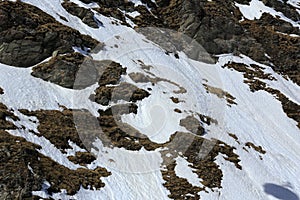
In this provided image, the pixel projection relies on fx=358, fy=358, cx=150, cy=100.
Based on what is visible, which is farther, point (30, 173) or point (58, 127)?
point (58, 127)

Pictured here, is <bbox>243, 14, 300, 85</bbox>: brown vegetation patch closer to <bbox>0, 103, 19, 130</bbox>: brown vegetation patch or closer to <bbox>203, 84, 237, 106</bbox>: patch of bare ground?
<bbox>203, 84, 237, 106</bbox>: patch of bare ground

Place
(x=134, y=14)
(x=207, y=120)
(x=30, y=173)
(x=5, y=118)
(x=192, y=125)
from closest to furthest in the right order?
(x=30, y=173) → (x=5, y=118) → (x=192, y=125) → (x=207, y=120) → (x=134, y=14)

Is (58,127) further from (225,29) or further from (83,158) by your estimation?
(225,29)

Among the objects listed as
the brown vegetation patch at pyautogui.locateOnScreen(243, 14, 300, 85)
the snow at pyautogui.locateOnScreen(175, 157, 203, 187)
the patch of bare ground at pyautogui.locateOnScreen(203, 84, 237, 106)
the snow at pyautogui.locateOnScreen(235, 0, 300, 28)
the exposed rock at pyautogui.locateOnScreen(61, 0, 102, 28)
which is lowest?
the exposed rock at pyautogui.locateOnScreen(61, 0, 102, 28)

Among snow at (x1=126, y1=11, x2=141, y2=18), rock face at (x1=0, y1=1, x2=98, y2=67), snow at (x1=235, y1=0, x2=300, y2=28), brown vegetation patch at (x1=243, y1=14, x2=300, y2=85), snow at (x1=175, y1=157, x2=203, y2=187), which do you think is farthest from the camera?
snow at (x1=235, y1=0, x2=300, y2=28)

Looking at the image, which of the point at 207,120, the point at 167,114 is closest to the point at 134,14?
the point at 207,120

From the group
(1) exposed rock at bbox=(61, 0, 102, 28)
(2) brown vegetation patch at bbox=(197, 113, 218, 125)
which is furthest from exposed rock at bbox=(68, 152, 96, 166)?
(1) exposed rock at bbox=(61, 0, 102, 28)

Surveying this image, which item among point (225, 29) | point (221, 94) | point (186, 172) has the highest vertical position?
point (225, 29)
